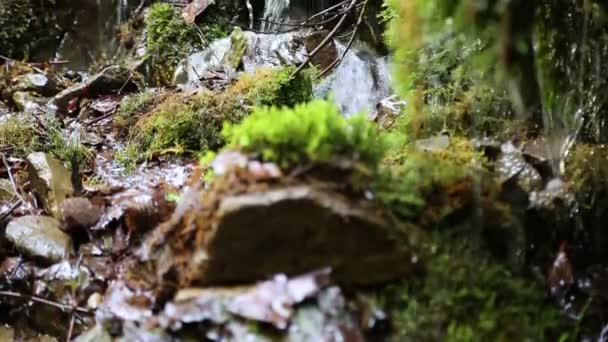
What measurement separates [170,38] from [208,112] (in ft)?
6.95

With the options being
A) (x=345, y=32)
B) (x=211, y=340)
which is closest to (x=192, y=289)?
(x=211, y=340)

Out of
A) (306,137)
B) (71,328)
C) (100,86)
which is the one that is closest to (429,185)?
(306,137)

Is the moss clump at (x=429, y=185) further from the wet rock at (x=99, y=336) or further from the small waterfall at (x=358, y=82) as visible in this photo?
the small waterfall at (x=358, y=82)

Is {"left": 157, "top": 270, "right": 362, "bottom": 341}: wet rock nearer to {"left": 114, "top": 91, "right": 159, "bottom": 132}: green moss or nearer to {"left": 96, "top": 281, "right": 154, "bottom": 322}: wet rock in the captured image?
{"left": 96, "top": 281, "right": 154, "bottom": 322}: wet rock

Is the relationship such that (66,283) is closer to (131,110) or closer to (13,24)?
(131,110)

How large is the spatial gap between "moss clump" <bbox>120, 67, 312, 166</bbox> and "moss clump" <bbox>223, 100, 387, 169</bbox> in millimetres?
2165

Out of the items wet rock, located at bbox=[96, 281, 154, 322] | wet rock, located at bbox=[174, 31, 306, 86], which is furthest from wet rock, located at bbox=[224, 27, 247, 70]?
wet rock, located at bbox=[96, 281, 154, 322]

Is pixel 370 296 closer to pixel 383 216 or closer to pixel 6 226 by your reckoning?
pixel 383 216

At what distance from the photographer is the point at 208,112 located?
427cm

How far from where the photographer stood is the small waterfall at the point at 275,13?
618 cm

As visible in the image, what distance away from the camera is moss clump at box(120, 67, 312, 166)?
426 cm

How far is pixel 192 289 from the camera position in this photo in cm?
212

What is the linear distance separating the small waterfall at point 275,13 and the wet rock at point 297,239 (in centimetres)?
432

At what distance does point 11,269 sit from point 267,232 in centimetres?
179
